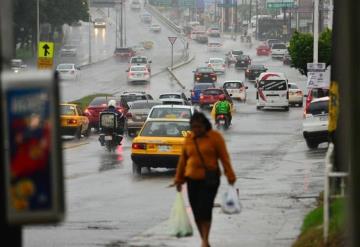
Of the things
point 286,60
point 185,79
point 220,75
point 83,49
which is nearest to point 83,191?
point 185,79

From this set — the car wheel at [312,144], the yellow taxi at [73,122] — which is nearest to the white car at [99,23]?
the yellow taxi at [73,122]

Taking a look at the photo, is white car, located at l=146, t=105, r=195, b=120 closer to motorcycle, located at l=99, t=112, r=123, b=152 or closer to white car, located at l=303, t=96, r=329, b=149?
motorcycle, located at l=99, t=112, r=123, b=152

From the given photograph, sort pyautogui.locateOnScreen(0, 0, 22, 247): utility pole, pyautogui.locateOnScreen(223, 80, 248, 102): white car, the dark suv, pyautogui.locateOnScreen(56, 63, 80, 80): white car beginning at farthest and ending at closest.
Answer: pyautogui.locateOnScreen(56, 63, 80, 80): white car → the dark suv → pyautogui.locateOnScreen(223, 80, 248, 102): white car → pyautogui.locateOnScreen(0, 0, 22, 247): utility pole

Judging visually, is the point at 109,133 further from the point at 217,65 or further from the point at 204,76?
the point at 217,65

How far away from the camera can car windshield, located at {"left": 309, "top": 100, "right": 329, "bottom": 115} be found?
34.7 m

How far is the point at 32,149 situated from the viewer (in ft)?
18.1

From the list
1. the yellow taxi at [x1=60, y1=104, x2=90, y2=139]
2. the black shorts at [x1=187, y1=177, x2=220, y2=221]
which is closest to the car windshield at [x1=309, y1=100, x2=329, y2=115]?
the yellow taxi at [x1=60, y1=104, x2=90, y2=139]

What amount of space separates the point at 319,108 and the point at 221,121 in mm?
8958

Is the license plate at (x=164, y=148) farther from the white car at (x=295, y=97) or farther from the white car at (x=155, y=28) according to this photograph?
the white car at (x=155, y=28)

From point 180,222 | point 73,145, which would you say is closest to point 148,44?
point 73,145

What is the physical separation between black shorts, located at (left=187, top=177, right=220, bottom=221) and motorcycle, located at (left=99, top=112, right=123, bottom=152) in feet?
70.9

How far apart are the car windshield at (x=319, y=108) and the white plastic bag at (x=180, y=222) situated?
22.4 m

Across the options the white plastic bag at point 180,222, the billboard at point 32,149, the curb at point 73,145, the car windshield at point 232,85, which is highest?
the billboard at point 32,149

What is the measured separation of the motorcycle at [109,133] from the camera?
113ft
